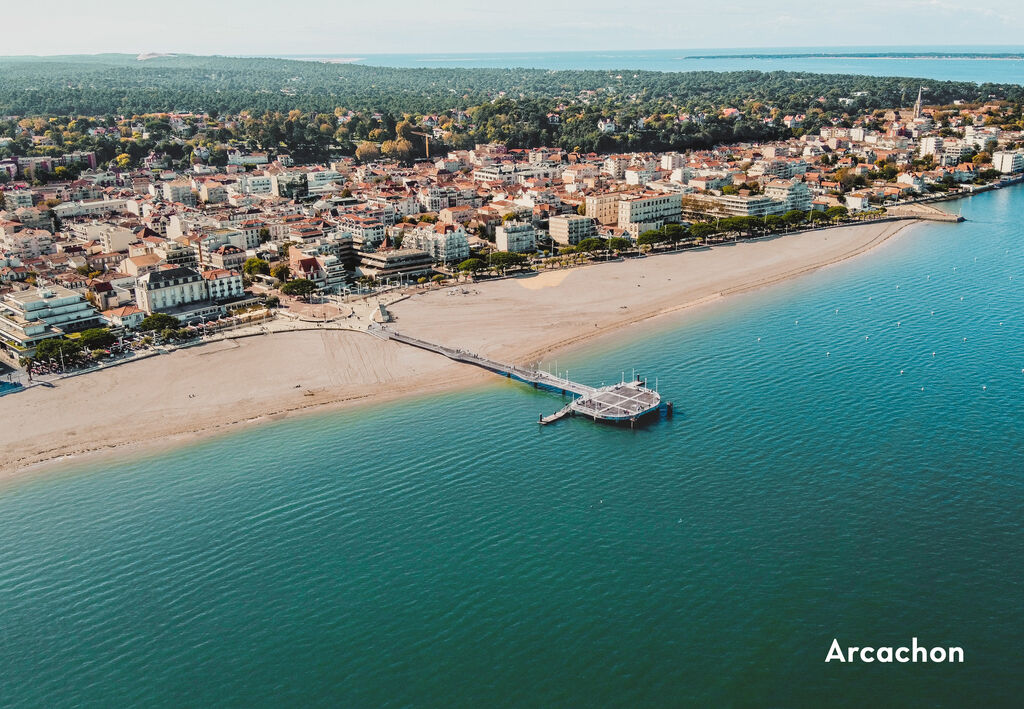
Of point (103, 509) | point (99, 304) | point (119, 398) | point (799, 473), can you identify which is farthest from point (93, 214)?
point (799, 473)

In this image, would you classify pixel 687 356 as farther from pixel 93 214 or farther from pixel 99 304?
pixel 93 214

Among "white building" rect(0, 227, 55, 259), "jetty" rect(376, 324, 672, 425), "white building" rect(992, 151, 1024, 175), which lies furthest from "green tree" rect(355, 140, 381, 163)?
"white building" rect(992, 151, 1024, 175)

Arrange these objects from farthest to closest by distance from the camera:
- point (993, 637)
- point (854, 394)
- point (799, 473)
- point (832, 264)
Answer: point (832, 264)
point (854, 394)
point (799, 473)
point (993, 637)

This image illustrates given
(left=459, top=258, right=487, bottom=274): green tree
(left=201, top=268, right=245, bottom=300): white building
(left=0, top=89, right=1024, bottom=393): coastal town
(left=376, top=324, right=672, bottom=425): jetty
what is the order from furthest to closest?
(left=459, top=258, right=487, bottom=274): green tree → (left=201, top=268, right=245, bottom=300): white building → (left=0, top=89, right=1024, bottom=393): coastal town → (left=376, top=324, right=672, bottom=425): jetty

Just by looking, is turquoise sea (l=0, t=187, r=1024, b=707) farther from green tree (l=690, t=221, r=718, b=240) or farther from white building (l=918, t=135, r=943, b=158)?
white building (l=918, t=135, r=943, b=158)

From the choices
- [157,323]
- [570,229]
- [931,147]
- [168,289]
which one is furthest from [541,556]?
[931,147]

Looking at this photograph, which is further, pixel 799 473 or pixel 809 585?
pixel 799 473
